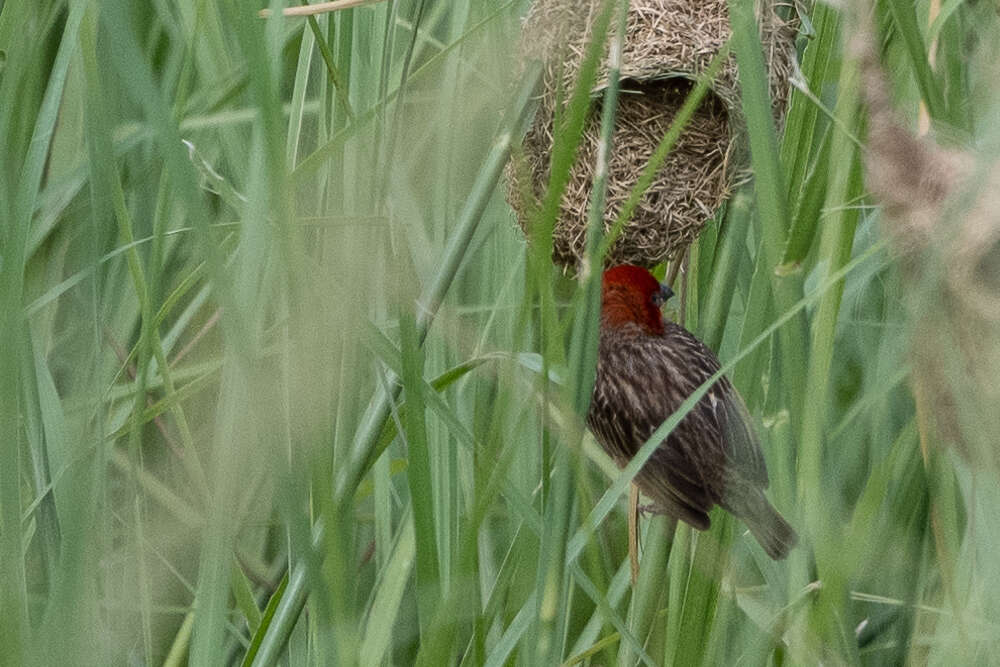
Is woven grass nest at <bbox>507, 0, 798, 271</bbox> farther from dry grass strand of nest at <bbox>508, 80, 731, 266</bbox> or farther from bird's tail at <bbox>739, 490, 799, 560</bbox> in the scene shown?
bird's tail at <bbox>739, 490, 799, 560</bbox>

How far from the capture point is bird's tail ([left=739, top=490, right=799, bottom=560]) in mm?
1729

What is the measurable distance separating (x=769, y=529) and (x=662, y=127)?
58cm

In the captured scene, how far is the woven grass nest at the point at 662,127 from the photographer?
1672 millimetres

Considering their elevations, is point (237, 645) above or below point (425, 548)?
below

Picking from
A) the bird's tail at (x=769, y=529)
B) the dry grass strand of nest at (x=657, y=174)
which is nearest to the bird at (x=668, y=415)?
the bird's tail at (x=769, y=529)

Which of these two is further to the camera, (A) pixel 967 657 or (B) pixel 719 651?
(B) pixel 719 651

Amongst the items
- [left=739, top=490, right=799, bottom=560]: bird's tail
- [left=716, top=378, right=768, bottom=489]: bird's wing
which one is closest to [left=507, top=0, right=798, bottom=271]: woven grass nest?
[left=716, top=378, right=768, bottom=489]: bird's wing

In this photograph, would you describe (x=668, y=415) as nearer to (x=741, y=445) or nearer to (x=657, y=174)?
(x=741, y=445)

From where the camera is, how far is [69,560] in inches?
37.9

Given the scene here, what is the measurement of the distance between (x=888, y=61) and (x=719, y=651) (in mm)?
806

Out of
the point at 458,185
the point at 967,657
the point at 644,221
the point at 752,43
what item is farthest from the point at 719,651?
the point at 752,43

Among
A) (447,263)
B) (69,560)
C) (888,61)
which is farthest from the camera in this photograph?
(888,61)

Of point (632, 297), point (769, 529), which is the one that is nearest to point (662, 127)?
point (632, 297)

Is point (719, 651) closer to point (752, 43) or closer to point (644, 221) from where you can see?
point (644, 221)
